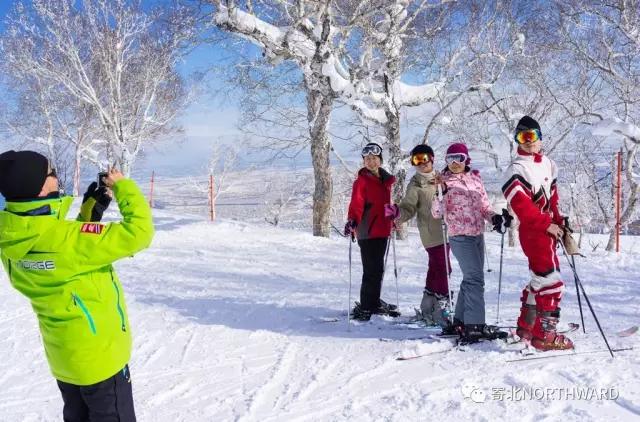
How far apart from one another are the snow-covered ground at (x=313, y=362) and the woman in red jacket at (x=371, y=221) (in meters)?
0.21

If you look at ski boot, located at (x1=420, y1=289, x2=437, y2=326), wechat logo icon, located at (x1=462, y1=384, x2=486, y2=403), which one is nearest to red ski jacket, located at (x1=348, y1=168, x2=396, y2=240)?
ski boot, located at (x1=420, y1=289, x2=437, y2=326)

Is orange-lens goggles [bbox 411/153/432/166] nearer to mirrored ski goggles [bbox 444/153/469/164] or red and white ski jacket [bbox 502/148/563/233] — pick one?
mirrored ski goggles [bbox 444/153/469/164]

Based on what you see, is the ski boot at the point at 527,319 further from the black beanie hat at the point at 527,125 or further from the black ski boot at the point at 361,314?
the black ski boot at the point at 361,314

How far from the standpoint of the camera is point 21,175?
2.02 meters

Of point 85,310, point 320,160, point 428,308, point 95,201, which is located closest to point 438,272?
point 428,308

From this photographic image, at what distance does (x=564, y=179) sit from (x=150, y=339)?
2673 cm

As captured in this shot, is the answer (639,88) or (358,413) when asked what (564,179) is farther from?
(358,413)

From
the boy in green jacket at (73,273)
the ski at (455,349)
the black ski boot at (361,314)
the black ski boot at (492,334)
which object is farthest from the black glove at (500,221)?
the boy in green jacket at (73,273)

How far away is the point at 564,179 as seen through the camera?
27031mm

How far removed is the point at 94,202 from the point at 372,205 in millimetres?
3104

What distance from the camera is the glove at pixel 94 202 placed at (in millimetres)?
2701

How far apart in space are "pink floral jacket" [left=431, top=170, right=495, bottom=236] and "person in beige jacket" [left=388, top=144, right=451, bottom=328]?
1.73 feet

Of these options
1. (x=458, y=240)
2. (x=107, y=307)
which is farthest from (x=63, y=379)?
(x=458, y=240)

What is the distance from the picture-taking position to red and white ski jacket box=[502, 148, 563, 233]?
3.82 metres
